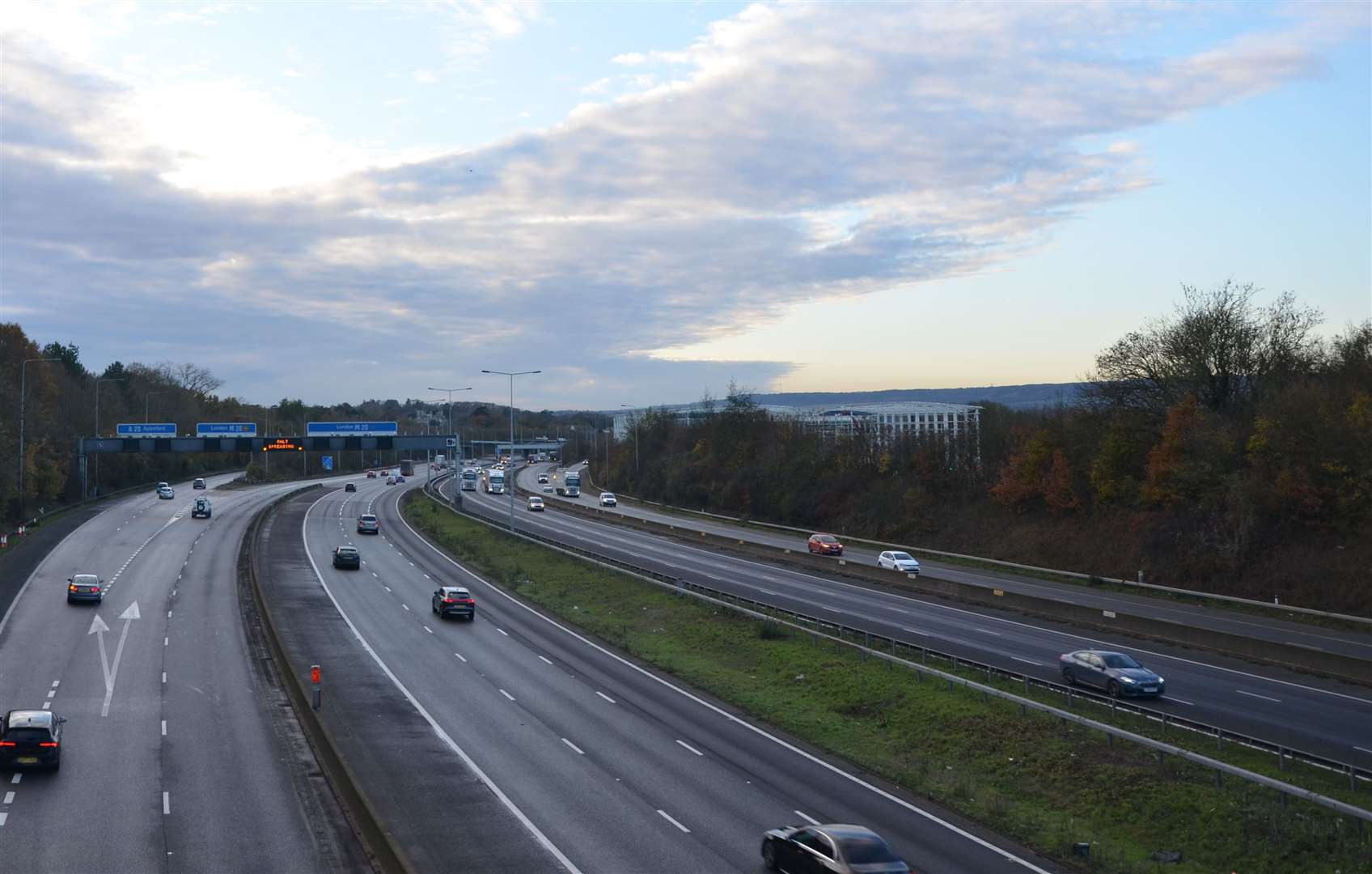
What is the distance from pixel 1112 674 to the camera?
2898 cm

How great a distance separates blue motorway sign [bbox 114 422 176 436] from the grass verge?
7368 centimetres

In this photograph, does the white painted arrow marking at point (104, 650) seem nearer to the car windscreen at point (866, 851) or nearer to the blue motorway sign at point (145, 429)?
the car windscreen at point (866, 851)

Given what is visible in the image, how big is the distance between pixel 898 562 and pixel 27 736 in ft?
143

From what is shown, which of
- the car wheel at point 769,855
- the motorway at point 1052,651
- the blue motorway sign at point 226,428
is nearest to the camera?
the car wheel at point 769,855

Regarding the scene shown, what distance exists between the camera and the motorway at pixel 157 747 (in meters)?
18.5

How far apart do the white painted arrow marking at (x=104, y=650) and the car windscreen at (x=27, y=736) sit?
19.6 feet

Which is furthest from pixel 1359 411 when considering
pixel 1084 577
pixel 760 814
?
pixel 760 814

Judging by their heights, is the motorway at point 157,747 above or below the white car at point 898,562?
below

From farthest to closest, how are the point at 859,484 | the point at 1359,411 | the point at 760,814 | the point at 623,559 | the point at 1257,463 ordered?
the point at 859,484
the point at 623,559
the point at 1257,463
the point at 1359,411
the point at 760,814

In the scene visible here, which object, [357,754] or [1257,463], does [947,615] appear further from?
[357,754]

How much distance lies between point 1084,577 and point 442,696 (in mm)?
37235

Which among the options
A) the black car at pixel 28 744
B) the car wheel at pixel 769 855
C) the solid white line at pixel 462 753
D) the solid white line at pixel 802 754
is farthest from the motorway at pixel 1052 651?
the black car at pixel 28 744

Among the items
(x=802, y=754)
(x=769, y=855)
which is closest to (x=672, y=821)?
(x=769, y=855)

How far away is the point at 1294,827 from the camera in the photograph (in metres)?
18.8
